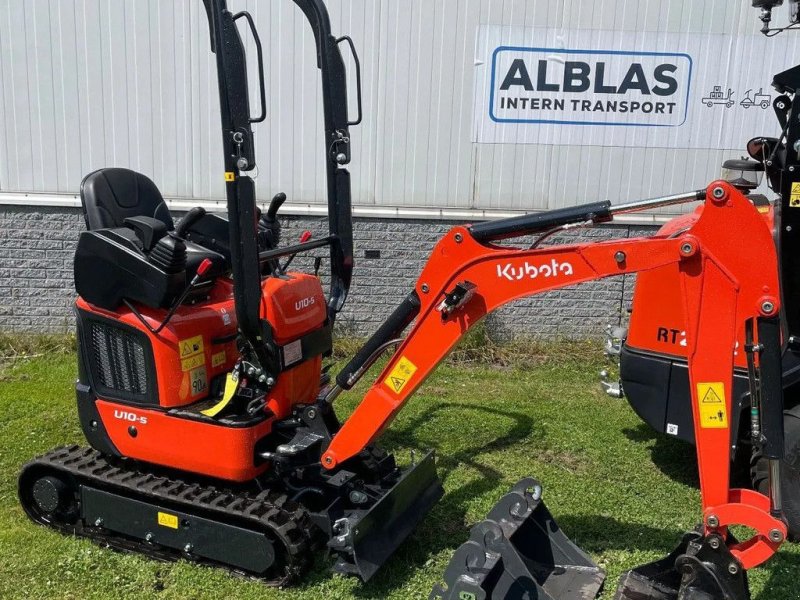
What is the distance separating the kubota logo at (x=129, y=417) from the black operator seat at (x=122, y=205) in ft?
2.67

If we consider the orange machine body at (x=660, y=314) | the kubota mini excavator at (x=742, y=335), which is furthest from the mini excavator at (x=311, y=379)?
the orange machine body at (x=660, y=314)

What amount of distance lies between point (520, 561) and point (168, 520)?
1.87m

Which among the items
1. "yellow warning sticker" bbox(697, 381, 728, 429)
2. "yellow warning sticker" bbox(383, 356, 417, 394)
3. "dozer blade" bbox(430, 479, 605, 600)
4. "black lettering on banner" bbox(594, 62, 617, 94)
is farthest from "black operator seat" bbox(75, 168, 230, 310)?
"black lettering on banner" bbox(594, 62, 617, 94)

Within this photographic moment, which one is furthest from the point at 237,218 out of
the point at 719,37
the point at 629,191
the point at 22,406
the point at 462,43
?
the point at 719,37

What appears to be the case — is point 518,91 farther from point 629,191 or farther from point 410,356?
point 410,356

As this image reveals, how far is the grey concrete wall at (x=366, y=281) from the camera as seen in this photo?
7.74 metres

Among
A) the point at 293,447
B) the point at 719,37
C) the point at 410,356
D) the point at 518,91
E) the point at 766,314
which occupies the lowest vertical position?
the point at 293,447

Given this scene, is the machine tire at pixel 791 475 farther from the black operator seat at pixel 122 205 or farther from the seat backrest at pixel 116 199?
the seat backrest at pixel 116 199

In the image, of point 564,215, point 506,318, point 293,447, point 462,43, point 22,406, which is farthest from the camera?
point 506,318

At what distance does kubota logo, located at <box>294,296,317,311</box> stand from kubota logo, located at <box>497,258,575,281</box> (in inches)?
50.2

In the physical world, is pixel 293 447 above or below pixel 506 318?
above

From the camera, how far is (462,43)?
7.54m

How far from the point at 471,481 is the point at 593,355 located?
326 centimetres

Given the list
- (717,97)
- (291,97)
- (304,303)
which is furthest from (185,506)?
(717,97)
